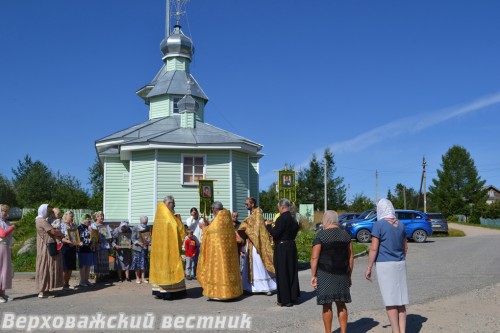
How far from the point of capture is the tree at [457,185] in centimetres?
6472

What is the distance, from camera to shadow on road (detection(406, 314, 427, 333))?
279 inches

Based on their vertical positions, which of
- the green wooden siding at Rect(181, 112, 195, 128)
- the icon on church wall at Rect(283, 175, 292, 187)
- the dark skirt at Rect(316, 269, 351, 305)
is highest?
the green wooden siding at Rect(181, 112, 195, 128)

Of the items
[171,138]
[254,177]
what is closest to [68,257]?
[171,138]

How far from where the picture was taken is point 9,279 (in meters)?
9.59

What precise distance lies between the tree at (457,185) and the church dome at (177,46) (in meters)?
47.6

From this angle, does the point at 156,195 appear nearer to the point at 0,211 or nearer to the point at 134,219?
the point at 134,219

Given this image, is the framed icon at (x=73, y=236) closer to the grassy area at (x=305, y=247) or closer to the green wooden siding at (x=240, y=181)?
the grassy area at (x=305, y=247)

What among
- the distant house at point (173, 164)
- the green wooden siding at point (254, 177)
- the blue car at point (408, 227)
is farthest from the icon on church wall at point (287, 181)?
the blue car at point (408, 227)

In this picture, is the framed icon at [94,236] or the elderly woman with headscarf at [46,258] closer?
the elderly woman with headscarf at [46,258]

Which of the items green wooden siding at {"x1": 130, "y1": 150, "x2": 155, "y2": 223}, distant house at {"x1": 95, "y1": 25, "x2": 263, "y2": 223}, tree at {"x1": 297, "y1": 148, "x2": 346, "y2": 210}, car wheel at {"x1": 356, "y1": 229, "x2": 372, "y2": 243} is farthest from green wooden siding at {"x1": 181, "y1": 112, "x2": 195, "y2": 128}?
tree at {"x1": 297, "y1": 148, "x2": 346, "y2": 210}

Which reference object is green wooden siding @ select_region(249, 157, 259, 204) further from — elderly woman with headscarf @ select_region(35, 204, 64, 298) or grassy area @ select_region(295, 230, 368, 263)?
elderly woman with headscarf @ select_region(35, 204, 64, 298)

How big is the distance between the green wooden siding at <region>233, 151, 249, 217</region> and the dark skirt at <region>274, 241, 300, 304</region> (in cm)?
1283

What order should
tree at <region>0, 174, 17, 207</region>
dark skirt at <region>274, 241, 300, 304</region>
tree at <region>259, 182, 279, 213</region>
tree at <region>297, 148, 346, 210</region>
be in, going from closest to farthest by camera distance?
dark skirt at <region>274, 241, 300, 304</region>, tree at <region>259, 182, 279, 213</region>, tree at <region>297, 148, 346, 210</region>, tree at <region>0, 174, 17, 207</region>

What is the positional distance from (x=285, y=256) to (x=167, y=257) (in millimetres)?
2323
